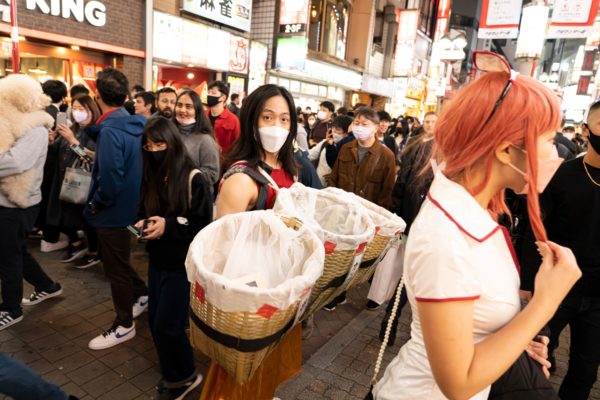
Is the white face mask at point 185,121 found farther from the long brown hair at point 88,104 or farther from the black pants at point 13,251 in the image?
the black pants at point 13,251

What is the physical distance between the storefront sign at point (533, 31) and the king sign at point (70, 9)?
1123 cm

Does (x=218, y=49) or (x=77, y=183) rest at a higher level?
(x=218, y=49)

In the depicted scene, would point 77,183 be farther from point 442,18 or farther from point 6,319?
point 442,18

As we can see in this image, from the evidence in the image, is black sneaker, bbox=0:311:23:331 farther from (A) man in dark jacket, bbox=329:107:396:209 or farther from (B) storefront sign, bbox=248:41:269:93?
(B) storefront sign, bbox=248:41:269:93

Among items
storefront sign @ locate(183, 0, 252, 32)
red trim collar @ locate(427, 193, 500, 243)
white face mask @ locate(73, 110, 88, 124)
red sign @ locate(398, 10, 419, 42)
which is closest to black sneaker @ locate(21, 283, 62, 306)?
white face mask @ locate(73, 110, 88, 124)

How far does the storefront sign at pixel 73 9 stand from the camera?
748 cm

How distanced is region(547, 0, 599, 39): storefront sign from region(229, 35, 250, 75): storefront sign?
889cm

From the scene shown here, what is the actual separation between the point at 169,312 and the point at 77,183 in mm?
2561

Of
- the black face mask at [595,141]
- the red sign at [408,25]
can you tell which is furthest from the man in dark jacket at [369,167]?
the red sign at [408,25]

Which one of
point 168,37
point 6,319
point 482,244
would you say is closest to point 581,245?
point 482,244

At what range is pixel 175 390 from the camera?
2689 mm

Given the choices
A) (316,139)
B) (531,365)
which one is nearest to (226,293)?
(531,365)

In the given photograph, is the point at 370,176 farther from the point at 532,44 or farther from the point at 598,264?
the point at 532,44

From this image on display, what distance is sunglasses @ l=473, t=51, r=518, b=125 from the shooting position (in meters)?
1.13
